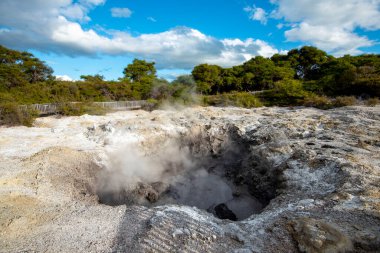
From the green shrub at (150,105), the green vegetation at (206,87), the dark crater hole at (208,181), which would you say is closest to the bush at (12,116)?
the green vegetation at (206,87)

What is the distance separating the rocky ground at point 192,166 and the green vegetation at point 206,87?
5.06 m

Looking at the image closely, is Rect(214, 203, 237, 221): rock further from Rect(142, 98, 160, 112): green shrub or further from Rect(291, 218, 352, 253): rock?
Rect(142, 98, 160, 112): green shrub

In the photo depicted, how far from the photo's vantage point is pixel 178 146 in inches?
531

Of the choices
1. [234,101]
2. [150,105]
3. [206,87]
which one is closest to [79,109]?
[150,105]

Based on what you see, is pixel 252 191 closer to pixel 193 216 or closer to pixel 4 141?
pixel 193 216

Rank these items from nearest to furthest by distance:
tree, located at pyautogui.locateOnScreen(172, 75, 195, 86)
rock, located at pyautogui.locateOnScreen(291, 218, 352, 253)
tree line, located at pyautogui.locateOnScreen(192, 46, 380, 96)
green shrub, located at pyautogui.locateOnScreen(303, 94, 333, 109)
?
rock, located at pyautogui.locateOnScreen(291, 218, 352, 253)
green shrub, located at pyautogui.locateOnScreen(303, 94, 333, 109)
tree line, located at pyautogui.locateOnScreen(192, 46, 380, 96)
tree, located at pyautogui.locateOnScreen(172, 75, 195, 86)

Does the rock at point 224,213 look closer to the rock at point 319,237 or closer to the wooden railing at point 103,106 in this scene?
the rock at point 319,237

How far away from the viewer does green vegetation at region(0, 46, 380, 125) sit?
19.4m

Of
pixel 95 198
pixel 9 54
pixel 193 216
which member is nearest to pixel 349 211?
pixel 193 216

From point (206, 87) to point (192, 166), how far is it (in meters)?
21.0

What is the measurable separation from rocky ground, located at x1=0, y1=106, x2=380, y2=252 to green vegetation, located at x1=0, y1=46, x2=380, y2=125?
5.06 m

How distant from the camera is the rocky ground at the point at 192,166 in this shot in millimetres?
5156

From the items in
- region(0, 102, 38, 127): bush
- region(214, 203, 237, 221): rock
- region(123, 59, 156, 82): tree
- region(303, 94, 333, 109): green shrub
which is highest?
region(123, 59, 156, 82): tree

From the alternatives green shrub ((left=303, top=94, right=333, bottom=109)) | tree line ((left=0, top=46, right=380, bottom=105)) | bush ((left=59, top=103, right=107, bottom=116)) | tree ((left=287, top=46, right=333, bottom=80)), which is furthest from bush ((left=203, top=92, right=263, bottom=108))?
tree ((left=287, top=46, right=333, bottom=80))
